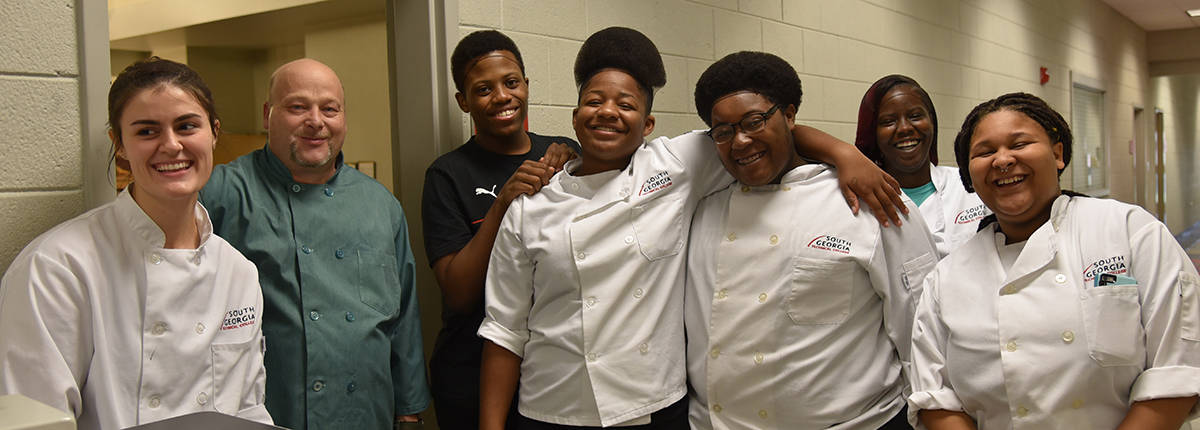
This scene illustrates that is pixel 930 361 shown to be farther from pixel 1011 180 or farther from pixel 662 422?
pixel 662 422

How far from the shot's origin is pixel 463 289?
6.55 feet

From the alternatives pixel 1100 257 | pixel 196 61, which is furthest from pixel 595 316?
pixel 196 61

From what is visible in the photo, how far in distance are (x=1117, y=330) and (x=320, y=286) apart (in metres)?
1.59

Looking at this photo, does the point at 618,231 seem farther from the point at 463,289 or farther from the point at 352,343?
the point at 352,343

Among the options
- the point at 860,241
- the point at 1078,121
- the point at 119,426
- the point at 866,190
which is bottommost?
the point at 119,426

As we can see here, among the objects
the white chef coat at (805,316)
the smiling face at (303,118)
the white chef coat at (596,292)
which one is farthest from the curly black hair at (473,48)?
the white chef coat at (805,316)

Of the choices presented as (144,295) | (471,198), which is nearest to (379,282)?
(471,198)

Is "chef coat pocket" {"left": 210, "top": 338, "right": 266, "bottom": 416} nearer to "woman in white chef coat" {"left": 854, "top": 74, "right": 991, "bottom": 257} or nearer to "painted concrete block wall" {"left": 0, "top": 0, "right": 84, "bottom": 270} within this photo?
"painted concrete block wall" {"left": 0, "top": 0, "right": 84, "bottom": 270}

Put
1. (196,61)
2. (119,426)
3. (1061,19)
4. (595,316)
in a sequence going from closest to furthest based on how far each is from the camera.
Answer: (119,426) → (595,316) → (196,61) → (1061,19)

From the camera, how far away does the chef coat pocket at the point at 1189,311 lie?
1429 millimetres

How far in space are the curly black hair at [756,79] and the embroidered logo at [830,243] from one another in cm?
31

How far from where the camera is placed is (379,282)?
1941 millimetres

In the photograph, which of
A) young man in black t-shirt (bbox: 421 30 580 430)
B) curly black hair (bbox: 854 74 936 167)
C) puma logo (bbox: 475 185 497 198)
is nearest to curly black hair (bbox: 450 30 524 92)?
young man in black t-shirt (bbox: 421 30 580 430)

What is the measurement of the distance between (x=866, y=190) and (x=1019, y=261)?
0.34 meters
